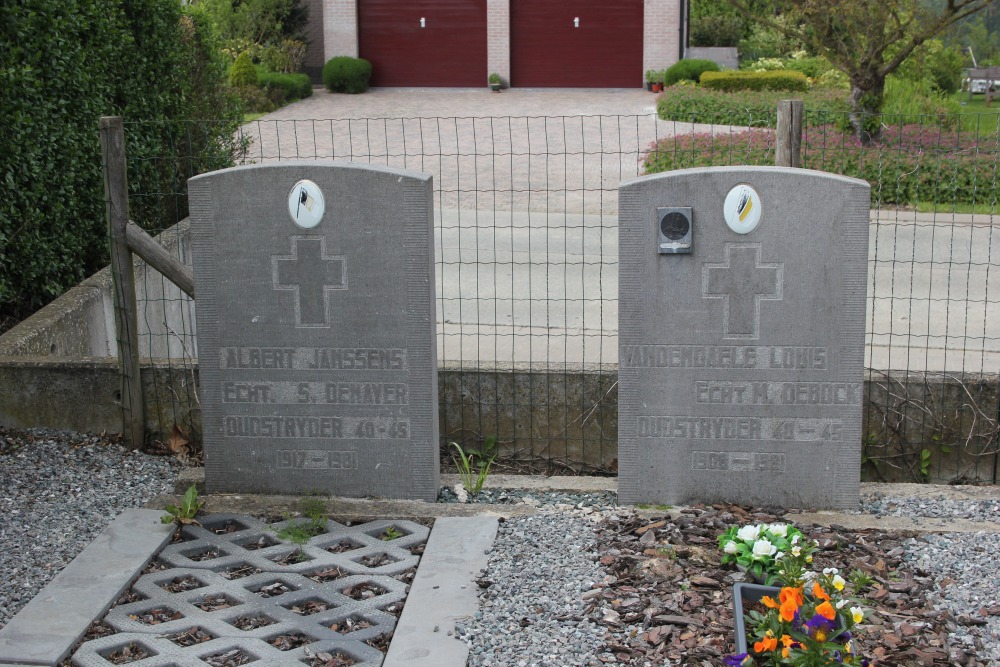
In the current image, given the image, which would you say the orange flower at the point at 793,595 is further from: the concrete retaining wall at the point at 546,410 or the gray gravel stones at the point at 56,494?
the gray gravel stones at the point at 56,494

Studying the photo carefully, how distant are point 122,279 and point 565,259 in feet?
9.55

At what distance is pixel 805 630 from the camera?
340cm

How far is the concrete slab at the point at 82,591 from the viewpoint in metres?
3.84

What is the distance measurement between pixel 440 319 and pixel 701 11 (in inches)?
1161

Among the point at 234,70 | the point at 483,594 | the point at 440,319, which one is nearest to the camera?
the point at 483,594

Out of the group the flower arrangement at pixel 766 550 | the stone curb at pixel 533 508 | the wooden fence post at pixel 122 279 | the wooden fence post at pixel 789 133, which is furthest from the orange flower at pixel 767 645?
the wooden fence post at pixel 122 279

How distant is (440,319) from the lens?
27.9 ft

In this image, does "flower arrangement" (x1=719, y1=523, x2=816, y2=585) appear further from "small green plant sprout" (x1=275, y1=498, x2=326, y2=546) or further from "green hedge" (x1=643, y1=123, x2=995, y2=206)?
"green hedge" (x1=643, y1=123, x2=995, y2=206)

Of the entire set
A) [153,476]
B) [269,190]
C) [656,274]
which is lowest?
[153,476]

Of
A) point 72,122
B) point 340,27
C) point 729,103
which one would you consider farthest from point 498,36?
point 72,122

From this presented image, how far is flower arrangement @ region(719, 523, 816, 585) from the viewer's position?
393 cm

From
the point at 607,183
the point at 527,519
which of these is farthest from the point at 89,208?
the point at 607,183

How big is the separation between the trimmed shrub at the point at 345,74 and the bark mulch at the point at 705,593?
89.4 feet

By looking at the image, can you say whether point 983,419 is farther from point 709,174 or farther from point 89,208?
point 89,208
